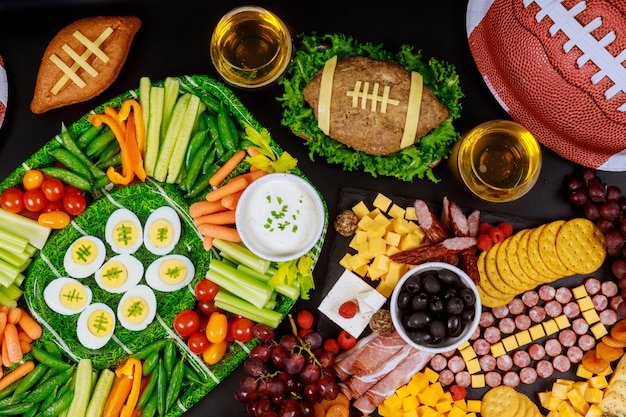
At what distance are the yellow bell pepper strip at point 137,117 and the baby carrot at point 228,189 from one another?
0.35 m

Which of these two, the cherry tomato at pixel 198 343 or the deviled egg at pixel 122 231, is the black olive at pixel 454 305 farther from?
the deviled egg at pixel 122 231

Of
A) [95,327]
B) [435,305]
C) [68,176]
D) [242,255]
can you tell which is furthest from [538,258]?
[68,176]

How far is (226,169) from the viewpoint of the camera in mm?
2516

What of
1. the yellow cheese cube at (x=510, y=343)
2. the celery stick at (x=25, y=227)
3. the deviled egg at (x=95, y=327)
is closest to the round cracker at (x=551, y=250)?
the yellow cheese cube at (x=510, y=343)

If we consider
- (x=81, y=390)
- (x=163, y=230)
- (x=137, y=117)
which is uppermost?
(x=137, y=117)

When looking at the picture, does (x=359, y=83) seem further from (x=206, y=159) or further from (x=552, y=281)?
(x=552, y=281)

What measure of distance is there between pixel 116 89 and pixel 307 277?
3.80ft

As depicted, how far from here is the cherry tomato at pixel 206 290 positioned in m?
2.50

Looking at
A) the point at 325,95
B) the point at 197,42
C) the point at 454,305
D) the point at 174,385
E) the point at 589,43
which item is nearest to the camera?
the point at 589,43

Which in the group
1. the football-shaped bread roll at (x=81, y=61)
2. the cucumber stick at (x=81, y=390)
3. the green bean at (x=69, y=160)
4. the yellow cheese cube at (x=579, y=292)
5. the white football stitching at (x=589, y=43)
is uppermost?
the white football stitching at (x=589, y=43)

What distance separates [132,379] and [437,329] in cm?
122

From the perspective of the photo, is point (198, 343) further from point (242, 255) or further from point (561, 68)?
point (561, 68)

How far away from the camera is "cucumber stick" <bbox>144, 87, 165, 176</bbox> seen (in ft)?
8.26

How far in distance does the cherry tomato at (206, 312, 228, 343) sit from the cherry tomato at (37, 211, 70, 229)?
0.70 metres
